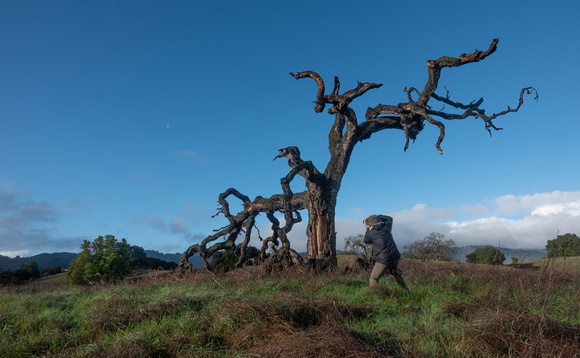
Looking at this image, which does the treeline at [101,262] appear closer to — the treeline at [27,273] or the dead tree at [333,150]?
the dead tree at [333,150]

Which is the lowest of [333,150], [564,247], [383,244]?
[564,247]

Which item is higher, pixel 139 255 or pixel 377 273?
pixel 139 255

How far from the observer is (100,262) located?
18.0 metres

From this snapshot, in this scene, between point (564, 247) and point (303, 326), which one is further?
point (564, 247)

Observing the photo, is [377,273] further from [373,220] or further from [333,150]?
[333,150]

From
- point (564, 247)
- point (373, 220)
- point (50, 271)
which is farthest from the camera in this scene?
point (50, 271)

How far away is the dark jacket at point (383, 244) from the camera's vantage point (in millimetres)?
8656

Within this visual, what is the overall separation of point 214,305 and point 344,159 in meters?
10.7

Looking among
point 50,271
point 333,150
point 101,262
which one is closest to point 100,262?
point 101,262

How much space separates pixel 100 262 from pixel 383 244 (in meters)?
14.8

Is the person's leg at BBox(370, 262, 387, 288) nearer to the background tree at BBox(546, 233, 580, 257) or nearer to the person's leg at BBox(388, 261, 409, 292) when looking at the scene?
the person's leg at BBox(388, 261, 409, 292)

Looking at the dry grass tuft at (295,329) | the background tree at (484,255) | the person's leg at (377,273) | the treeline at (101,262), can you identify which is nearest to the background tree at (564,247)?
the person's leg at (377,273)

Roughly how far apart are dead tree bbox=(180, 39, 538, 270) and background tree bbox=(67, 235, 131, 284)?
11.0 ft

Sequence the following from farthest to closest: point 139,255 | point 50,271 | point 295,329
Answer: point 50,271
point 139,255
point 295,329
